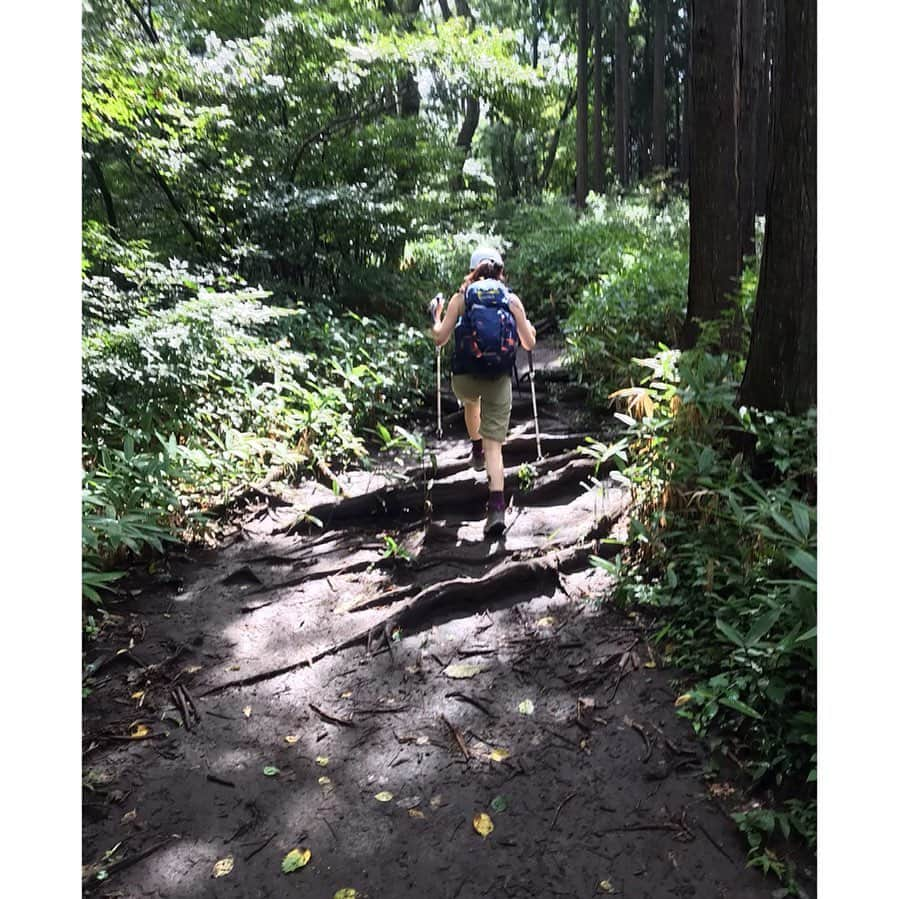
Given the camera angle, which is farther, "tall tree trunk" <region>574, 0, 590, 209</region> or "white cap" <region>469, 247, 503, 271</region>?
"tall tree trunk" <region>574, 0, 590, 209</region>

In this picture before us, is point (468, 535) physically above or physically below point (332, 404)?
below

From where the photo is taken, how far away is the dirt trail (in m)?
2.57

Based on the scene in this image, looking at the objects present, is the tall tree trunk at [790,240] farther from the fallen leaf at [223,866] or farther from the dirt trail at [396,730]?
the fallen leaf at [223,866]

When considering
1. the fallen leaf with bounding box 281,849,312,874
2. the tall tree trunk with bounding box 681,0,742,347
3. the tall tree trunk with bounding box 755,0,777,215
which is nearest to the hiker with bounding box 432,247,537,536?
the tall tree trunk with bounding box 681,0,742,347

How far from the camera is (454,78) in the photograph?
9688mm

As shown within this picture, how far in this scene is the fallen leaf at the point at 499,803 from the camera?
2.83m

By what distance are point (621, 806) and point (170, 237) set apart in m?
8.19

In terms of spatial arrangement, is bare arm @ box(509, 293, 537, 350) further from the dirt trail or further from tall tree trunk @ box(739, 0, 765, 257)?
tall tree trunk @ box(739, 0, 765, 257)

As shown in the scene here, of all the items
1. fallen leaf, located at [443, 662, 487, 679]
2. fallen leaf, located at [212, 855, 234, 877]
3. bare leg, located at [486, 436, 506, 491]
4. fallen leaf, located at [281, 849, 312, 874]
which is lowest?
fallen leaf, located at [443, 662, 487, 679]

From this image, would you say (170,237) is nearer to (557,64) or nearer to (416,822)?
(416,822)

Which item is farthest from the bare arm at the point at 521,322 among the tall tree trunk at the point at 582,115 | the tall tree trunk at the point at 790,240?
the tall tree trunk at the point at 582,115

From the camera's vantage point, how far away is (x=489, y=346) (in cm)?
518

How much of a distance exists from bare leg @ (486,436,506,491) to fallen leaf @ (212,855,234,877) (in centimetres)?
318

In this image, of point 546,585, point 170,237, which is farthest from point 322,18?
point 546,585
